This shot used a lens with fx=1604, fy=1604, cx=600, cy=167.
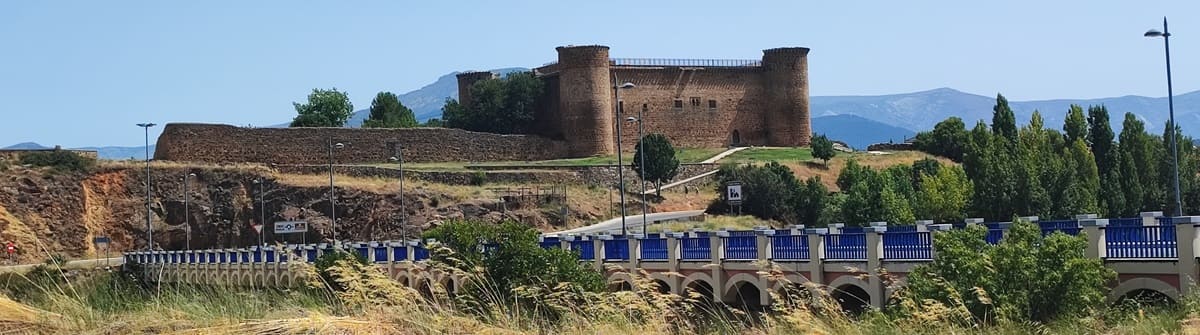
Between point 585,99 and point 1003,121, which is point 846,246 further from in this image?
point 585,99

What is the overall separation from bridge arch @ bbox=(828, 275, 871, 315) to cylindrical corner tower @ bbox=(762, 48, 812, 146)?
239 feet

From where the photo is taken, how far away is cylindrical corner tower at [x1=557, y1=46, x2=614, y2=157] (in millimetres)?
90188

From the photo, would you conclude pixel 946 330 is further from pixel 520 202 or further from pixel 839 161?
pixel 839 161

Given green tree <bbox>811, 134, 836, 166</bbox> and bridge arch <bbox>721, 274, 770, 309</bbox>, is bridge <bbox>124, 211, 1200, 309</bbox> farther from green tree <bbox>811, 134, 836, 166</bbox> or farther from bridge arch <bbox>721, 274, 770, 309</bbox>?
green tree <bbox>811, 134, 836, 166</bbox>

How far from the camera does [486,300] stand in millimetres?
18266

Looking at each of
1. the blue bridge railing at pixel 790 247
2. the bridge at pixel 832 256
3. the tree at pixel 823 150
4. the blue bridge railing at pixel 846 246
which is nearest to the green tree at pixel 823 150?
the tree at pixel 823 150

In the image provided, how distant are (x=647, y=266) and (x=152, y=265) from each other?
98.8 feet

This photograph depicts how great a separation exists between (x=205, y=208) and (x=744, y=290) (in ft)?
174

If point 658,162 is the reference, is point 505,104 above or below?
above

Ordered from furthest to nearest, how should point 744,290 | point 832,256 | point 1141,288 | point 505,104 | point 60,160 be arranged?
point 505,104, point 60,160, point 744,290, point 832,256, point 1141,288

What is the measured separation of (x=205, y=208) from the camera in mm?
75562

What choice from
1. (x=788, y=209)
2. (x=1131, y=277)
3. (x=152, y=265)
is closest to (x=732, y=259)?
(x=1131, y=277)

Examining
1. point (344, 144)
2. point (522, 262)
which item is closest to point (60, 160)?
point (344, 144)

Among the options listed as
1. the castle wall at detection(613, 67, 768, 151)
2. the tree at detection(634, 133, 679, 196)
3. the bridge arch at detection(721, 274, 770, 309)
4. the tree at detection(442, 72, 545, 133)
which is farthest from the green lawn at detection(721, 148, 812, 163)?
the bridge arch at detection(721, 274, 770, 309)
